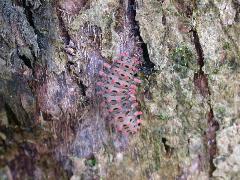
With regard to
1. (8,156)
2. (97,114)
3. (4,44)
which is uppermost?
(4,44)

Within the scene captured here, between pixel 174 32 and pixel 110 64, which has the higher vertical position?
pixel 174 32

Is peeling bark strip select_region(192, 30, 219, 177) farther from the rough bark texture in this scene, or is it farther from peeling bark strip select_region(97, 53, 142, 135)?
peeling bark strip select_region(97, 53, 142, 135)

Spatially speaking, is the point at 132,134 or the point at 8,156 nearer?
the point at 8,156

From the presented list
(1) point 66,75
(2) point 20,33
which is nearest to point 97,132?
(1) point 66,75

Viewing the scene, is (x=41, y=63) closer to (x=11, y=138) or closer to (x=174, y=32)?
(x=11, y=138)

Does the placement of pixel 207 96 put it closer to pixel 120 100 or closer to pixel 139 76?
pixel 139 76

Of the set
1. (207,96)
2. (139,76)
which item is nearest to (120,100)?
(139,76)

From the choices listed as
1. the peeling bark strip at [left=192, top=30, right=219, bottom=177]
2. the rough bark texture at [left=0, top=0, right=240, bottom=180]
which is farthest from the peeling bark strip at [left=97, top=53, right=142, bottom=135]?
the peeling bark strip at [left=192, top=30, right=219, bottom=177]
